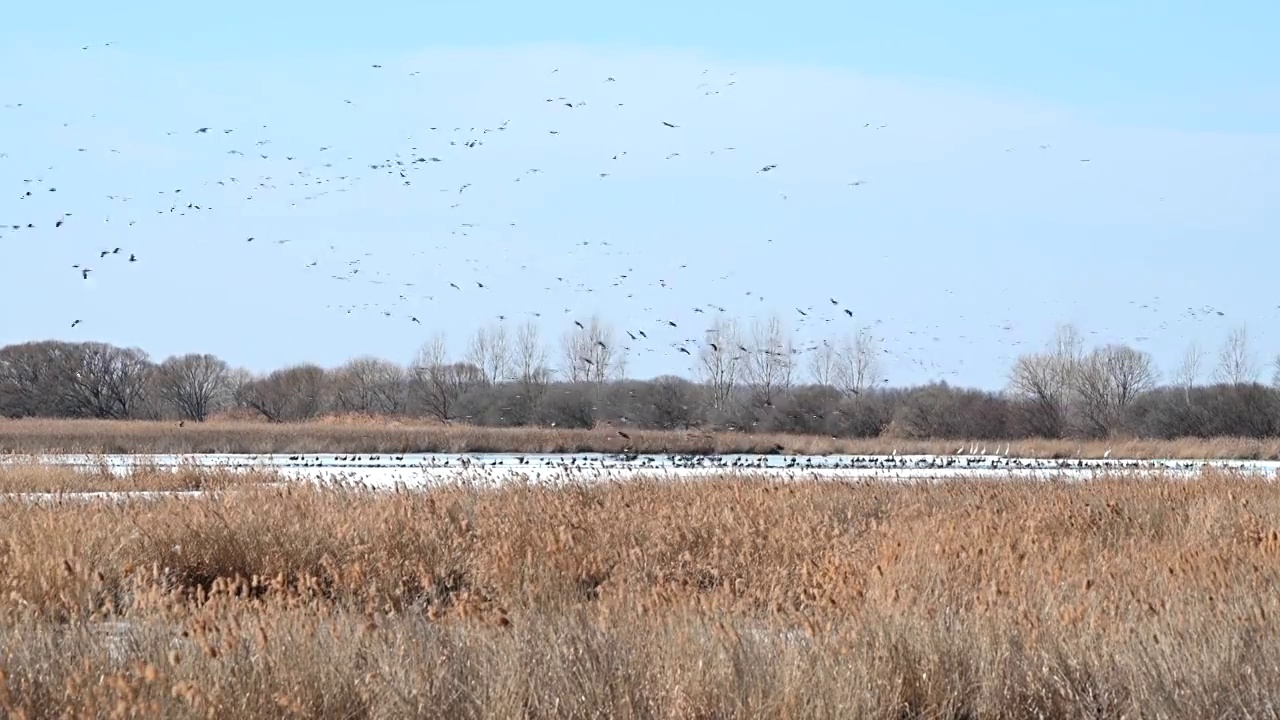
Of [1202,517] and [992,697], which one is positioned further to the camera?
[1202,517]

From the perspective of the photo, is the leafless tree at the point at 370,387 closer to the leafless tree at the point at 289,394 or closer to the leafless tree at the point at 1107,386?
the leafless tree at the point at 289,394

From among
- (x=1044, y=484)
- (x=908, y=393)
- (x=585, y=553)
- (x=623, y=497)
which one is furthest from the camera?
(x=908, y=393)

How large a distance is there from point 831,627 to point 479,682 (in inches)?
87.2

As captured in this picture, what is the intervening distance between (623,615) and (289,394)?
242 ft

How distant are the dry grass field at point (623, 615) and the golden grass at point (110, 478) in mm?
5755

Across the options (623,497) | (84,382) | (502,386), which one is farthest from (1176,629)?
(84,382)

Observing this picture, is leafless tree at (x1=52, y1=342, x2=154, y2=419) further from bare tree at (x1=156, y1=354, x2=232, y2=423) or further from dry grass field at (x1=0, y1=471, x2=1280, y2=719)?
dry grass field at (x1=0, y1=471, x2=1280, y2=719)

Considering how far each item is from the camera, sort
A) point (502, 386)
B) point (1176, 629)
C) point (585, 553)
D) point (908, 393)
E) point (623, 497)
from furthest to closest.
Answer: point (502, 386) → point (908, 393) → point (623, 497) → point (585, 553) → point (1176, 629)

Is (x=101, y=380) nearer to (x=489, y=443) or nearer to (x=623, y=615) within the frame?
(x=489, y=443)

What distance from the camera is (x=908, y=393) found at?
62.7 metres

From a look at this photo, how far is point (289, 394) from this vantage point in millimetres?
78500

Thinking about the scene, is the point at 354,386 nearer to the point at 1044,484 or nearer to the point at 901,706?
the point at 1044,484

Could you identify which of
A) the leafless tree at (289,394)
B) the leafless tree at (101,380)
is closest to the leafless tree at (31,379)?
the leafless tree at (101,380)

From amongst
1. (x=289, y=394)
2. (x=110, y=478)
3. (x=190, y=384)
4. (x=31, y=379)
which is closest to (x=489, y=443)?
(x=110, y=478)
